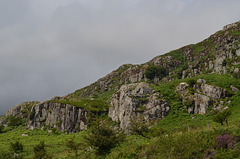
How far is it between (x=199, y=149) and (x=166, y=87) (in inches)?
1602

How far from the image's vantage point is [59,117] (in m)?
66.6

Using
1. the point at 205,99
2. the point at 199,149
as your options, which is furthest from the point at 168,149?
the point at 205,99

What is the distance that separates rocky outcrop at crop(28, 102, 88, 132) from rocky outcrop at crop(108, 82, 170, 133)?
51.7 feet

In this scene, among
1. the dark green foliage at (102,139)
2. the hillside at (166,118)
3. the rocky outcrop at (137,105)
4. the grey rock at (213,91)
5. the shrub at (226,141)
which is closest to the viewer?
the shrub at (226,141)

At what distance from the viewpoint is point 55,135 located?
191 feet

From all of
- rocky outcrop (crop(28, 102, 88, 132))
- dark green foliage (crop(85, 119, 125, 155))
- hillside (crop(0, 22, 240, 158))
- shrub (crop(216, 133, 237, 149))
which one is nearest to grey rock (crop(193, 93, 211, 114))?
hillside (crop(0, 22, 240, 158))

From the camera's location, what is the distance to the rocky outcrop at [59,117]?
61362mm

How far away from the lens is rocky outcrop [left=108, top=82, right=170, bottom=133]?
44.8 m

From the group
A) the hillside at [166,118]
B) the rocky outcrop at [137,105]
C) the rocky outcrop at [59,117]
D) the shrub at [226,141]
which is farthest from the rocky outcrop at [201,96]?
the rocky outcrop at [59,117]

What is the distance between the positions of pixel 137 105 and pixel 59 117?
3978 cm

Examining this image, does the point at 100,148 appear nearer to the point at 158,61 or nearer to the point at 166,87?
the point at 166,87

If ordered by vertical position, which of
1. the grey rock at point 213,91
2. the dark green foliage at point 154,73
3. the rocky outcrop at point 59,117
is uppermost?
the dark green foliage at point 154,73

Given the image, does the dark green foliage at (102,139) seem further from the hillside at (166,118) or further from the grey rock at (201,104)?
the grey rock at (201,104)

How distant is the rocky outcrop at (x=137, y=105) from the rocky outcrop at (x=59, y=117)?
1574cm
